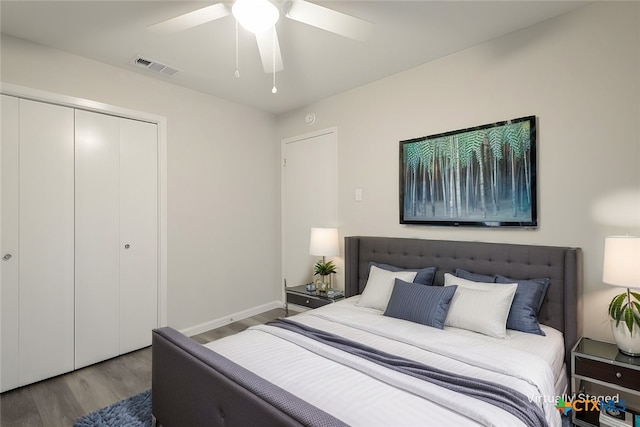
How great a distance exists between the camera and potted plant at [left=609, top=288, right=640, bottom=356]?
1813mm

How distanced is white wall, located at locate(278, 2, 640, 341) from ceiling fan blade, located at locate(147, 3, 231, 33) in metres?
1.90

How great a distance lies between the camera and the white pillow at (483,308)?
204cm

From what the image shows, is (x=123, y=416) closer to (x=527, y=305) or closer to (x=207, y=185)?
(x=207, y=185)

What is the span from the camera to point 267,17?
1.73m

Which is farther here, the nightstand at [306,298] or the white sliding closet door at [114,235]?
the nightstand at [306,298]

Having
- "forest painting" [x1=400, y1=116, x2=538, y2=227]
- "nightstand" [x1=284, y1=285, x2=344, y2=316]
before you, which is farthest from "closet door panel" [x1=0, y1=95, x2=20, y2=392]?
"forest painting" [x1=400, y1=116, x2=538, y2=227]

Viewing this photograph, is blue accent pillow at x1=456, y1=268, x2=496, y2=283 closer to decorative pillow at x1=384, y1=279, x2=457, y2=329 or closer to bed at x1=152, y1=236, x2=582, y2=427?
bed at x1=152, y1=236, x2=582, y2=427

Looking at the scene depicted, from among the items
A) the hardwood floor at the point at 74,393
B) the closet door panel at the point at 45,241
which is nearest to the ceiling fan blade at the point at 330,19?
the closet door panel at the point at 45,241

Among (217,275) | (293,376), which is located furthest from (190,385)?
(217,275)

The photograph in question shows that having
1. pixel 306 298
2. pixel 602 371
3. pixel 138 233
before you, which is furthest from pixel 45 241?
pixel 602 371

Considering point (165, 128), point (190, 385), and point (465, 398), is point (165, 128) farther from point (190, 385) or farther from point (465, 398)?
point (465, 398)

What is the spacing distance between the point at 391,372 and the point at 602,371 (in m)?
1.28

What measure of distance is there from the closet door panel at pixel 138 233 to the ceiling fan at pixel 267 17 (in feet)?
5.05

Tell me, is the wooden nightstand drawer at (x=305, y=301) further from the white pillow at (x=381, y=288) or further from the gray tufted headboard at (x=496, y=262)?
the white pillow at (x=381, y=288)
